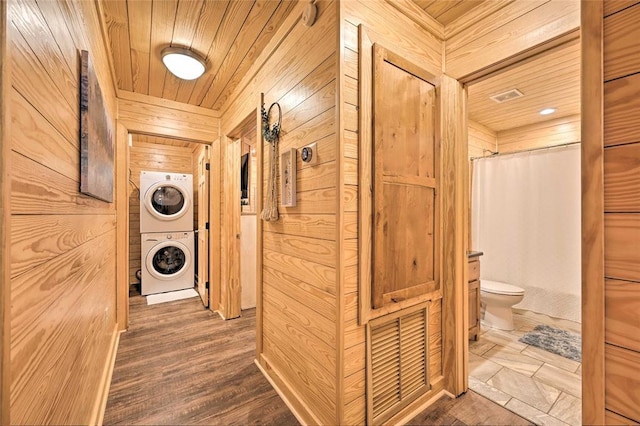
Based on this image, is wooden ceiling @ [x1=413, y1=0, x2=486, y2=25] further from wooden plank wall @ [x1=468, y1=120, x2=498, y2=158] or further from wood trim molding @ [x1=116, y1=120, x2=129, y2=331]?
wood trim molding @ [x1=116, y1=120, x2=129, y2=331]

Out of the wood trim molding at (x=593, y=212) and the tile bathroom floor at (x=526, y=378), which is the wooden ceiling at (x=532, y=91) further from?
the tile bathroom floor at (x=526, y=378)

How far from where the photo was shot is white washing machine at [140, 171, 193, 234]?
13.0ft

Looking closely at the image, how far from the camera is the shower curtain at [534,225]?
2.86 metres

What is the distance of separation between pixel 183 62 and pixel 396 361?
8.62 ft

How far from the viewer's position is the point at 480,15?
1.57 m

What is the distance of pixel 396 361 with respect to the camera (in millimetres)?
1550

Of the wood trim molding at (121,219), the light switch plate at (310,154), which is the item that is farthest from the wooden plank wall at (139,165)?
the light switch plate at (310,154)

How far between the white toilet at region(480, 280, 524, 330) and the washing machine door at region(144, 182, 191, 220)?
4.28m

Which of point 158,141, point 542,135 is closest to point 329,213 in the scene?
point 542,135

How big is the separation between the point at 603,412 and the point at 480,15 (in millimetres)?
1922

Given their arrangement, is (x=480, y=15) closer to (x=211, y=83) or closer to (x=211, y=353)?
(x=211, y=83)

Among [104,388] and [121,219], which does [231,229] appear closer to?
[121,219]

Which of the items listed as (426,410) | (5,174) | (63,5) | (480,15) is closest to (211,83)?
(63,5)

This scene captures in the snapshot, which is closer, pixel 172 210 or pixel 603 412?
pixel 603 412
